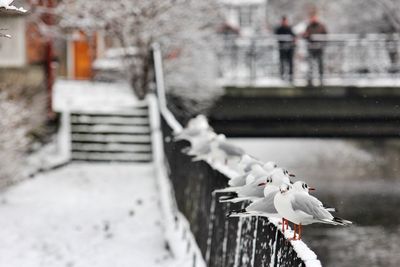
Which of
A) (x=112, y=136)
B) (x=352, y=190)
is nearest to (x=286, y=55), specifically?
(x=352, y=190)

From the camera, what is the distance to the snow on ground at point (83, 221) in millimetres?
10219

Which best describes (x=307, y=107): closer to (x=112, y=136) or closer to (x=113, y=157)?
(x=112, y=136)

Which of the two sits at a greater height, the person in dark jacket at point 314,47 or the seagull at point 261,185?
the person in dark jacket at point 314,47

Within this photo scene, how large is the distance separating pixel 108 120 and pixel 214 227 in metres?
12.0

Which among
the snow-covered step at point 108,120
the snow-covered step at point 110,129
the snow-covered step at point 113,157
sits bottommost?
the snow-covered step at point 113,157

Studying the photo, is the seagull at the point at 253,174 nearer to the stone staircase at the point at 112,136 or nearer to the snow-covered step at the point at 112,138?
the stone staircase at the point at 112,136

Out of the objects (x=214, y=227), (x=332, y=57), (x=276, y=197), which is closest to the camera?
(x=276, y=197)

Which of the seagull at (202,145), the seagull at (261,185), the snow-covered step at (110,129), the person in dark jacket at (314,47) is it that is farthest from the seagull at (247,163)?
the person in dark jacket at (314,47)

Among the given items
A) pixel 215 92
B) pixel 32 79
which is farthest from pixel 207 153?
pixel 215 92

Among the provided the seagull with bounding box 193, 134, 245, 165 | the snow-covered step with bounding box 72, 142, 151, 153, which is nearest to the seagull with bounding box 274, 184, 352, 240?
the seagull with bounding box 193, 134, 245, 165

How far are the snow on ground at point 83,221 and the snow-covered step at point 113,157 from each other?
1131 millimetres

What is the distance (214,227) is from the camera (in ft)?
26.0

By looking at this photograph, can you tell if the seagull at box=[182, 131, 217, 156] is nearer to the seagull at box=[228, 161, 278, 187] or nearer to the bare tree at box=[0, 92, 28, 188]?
the seagull at box=[228, 161, 278, 187]

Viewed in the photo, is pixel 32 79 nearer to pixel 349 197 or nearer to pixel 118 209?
pixel 118 209
